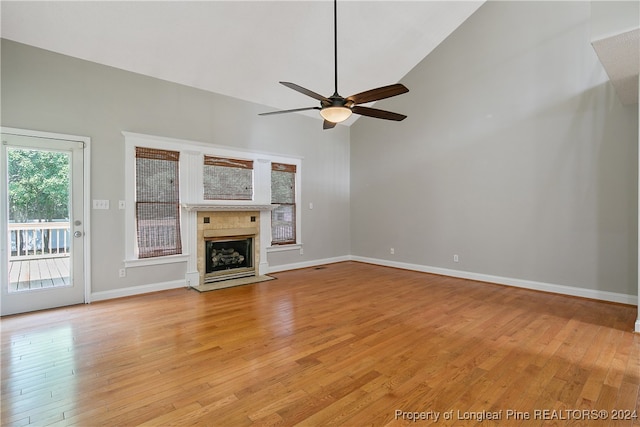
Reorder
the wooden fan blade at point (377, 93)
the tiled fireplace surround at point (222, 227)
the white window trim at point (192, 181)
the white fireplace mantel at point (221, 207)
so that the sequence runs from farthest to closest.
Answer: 1. the tiled fireplace surround at point (222, 227)
2. the white fireplace mantel at point (221, 207)
3. the white window trim at point (192, 181)
4. the wooden fan blade at point (377, 93)

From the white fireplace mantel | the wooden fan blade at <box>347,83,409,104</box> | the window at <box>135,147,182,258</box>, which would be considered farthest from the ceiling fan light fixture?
the window at <box>135,147,182,258</box>

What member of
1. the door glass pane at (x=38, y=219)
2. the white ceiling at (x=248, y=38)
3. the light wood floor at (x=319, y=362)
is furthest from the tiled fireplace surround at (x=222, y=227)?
the white ceiling at (x=248, y=38)

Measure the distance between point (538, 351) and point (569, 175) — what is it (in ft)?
9.76

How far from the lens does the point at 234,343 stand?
2.95 meters

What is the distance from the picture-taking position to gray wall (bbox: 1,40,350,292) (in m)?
3.80

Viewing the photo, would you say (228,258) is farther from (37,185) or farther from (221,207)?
(37,185)

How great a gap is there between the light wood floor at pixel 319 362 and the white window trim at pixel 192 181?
2.93 ft

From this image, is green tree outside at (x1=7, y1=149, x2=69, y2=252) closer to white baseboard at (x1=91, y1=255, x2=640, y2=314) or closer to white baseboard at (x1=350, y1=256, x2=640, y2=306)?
white baseboard at (x1=91, y1=255, x2=640, y2=314)

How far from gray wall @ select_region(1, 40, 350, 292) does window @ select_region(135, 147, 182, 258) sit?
23 centimetres

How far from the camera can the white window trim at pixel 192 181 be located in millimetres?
4549

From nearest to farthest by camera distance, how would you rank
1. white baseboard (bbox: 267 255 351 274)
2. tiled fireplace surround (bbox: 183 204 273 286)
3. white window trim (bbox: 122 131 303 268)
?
1. white window trim (bbox: 122 131 303 268)
2. tiled fireplace surround (bbox: 183 204 273 286)
3. white baseboard (bbox: 267 255 351 274)

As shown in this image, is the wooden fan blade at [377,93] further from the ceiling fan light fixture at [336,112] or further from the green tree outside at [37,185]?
the green tree outside at [37,185]

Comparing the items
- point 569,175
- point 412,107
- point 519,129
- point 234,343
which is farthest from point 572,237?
point 234,343

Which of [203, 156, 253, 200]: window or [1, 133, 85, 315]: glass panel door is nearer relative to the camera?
[1, 133, 85, 315]: glass panel door
